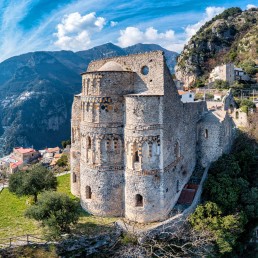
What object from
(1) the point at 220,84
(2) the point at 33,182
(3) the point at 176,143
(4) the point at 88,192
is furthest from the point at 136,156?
(1) the point at 220,84

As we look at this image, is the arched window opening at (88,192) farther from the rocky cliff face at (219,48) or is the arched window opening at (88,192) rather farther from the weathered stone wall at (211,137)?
the rocky cliff face at (219,48)

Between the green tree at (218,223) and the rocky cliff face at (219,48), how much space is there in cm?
7743

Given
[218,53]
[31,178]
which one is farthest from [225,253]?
[218,53]

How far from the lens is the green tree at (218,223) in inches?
902

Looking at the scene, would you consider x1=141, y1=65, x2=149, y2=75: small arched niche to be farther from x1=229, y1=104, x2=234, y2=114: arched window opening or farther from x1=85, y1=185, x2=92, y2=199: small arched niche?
x1=229, y1=104, x2=234, y2=114: arched window opening

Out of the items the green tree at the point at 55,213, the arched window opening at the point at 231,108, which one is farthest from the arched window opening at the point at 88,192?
the arched window opening at the point at 231,108

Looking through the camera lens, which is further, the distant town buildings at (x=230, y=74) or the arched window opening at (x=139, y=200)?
the distant town buildings at (x=230, y=74)

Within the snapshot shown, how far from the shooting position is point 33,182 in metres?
27.0

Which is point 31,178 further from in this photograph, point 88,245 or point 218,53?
point 218,53

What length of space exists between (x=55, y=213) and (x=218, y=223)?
43.8 feet

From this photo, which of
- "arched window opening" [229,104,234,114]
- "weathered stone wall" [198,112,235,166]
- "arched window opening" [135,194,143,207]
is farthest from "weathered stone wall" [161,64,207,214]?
"arched window opening" [229,104,234,114]

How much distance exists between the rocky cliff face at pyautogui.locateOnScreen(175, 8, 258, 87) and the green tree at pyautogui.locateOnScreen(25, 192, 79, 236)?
8279 cm

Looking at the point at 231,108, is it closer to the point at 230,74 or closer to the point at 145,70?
the point at 230,74

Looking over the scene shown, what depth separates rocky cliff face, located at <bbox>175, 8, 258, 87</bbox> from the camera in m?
101
